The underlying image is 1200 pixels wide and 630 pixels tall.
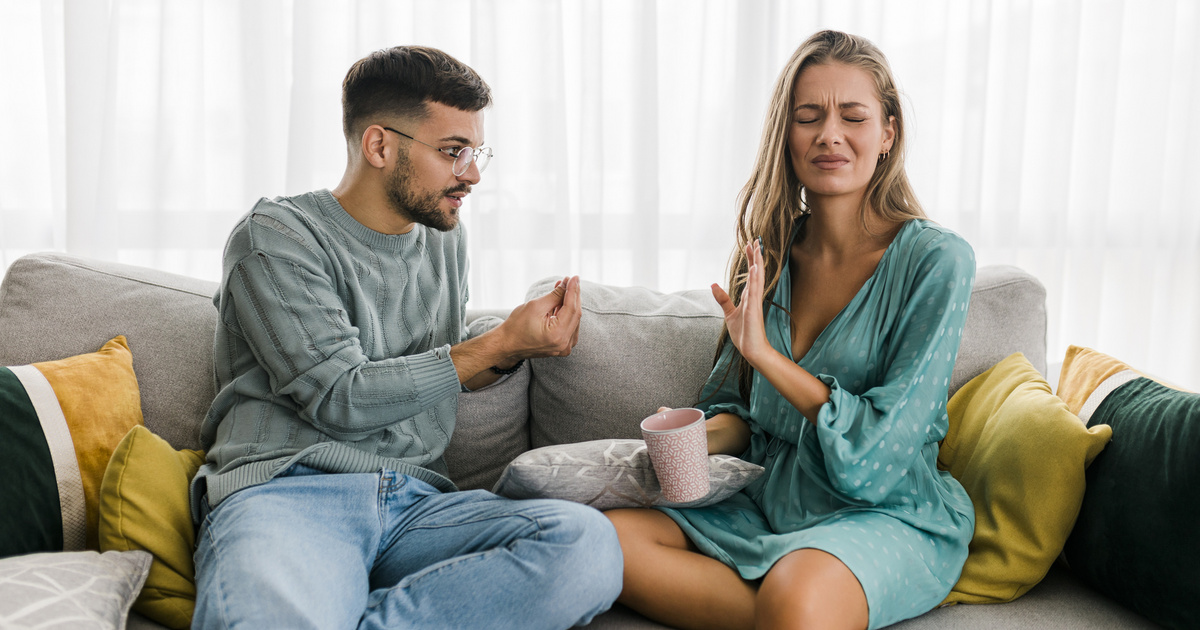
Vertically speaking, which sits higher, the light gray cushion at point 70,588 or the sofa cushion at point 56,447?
the sofa cushion at point 56,447

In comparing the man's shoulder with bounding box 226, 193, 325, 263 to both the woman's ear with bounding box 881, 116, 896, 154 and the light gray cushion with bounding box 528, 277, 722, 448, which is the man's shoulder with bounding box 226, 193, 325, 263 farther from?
the woman's ear with bounding box 881, 116, 896, 154

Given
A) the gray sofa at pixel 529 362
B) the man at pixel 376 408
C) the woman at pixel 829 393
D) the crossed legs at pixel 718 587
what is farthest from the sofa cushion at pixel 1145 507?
the man at pixel 376 408

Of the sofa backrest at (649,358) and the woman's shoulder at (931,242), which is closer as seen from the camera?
the woman's shoulder at (931,242)

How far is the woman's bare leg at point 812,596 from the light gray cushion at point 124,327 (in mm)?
1230

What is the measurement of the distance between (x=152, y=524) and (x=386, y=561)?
394 millimetres

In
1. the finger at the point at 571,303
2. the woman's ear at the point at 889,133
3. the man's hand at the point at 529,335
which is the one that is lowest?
the man's hand at the point at 529,335

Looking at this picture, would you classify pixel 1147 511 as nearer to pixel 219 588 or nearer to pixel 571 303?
pixel 571 303

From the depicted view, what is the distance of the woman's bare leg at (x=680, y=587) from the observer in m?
1.30

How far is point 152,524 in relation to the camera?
4.28 ft

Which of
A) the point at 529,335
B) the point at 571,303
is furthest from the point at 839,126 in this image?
the point at 529,335

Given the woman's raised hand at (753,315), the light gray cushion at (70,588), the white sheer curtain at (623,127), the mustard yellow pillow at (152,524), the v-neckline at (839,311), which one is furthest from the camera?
the white sheer curtain at (623,127)

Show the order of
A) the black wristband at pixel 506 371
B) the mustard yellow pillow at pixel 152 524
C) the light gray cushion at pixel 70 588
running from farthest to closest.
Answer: the black wristband at pixel 506 371 → the mustard yellow pillow at pixel 152 524 → the light gray cushion at pixel 70 588

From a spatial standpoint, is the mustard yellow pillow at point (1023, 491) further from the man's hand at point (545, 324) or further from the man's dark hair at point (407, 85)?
the man's dark hair at point (407, 85)

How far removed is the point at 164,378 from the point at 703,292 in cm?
127
